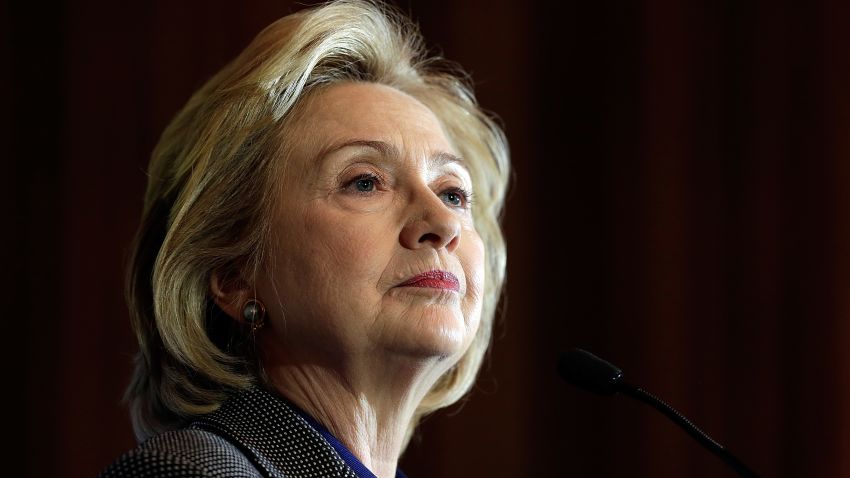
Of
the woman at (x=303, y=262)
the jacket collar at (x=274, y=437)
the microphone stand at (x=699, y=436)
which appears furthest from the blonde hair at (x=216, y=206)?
the microphone stand at (x=699, y=436)

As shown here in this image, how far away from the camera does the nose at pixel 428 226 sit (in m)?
1.54

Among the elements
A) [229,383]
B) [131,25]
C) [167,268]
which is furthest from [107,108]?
[229,383]

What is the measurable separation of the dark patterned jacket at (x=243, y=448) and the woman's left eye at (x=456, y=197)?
0.49m

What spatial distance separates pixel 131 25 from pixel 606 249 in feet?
4.40

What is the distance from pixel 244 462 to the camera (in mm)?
1312

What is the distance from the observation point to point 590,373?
1.50 meters

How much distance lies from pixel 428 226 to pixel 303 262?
0.69ft

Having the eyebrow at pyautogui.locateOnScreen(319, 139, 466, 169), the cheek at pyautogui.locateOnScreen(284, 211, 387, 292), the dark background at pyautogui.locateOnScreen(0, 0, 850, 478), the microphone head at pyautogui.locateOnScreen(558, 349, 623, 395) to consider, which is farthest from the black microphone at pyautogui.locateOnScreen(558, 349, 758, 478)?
the dark background at pyautogui.locateOnScreen(0, 0, 850, 478)

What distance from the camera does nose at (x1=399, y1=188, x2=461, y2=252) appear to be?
154cm

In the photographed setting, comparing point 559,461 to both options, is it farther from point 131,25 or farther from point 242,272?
point 131,25

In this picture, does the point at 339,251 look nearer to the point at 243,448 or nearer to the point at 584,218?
the point at 243,448

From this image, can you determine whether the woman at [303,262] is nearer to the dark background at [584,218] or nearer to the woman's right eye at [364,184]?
the woman's right eye at [364,184]

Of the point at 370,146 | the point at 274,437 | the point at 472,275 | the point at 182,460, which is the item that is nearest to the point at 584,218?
the point at 472,275

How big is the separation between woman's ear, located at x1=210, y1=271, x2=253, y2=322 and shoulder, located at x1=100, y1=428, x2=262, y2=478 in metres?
0.34
